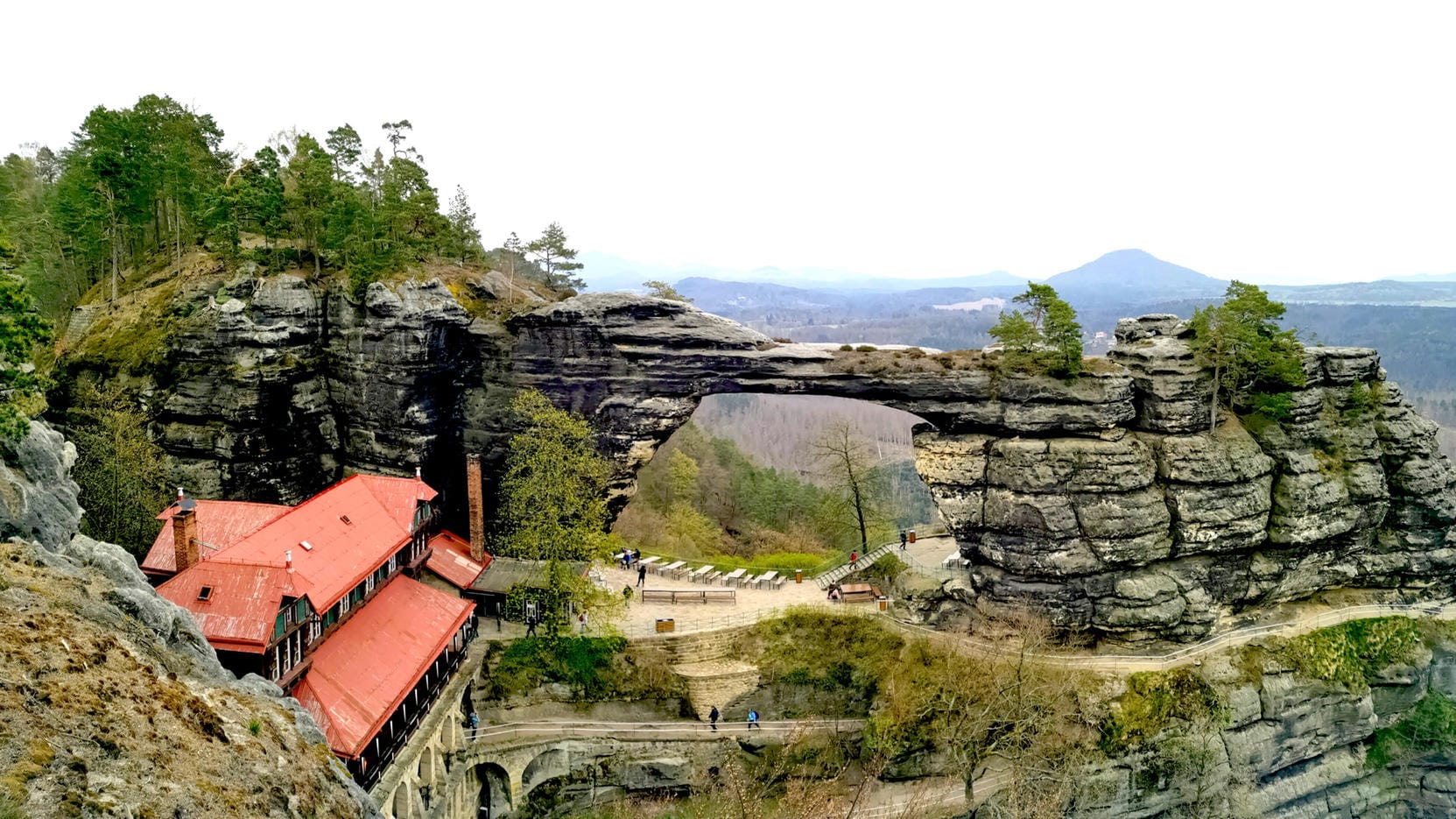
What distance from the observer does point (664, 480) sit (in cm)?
5738

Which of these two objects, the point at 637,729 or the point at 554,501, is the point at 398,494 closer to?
the point at 554,501

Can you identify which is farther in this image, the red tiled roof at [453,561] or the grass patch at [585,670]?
the red tiled roof at [453,561]

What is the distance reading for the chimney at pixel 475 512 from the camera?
1427 inches

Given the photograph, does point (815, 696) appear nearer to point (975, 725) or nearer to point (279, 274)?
point (975, 725)

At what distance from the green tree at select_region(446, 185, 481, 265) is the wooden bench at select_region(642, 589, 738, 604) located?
787 inches

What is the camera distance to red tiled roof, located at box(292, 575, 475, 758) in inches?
864

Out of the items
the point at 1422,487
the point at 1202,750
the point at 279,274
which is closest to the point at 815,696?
the point at 1202,750

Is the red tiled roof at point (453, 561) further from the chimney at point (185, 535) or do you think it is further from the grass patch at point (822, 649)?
the grass patch at point (822, 649)

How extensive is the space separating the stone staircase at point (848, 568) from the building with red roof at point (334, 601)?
54.5 ft

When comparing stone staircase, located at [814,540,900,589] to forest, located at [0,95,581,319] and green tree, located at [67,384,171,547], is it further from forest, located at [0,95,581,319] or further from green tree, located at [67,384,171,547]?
green tree, located at [67,384,171,547]

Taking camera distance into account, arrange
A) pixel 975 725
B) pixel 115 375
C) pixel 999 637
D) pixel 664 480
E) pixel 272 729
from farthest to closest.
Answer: pixel 664 480
pixel 115 375
pixel 999 637
pixel 975 725
pixel 272 729

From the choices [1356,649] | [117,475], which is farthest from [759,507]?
[117,475]

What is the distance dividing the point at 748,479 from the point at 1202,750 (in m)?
34.8

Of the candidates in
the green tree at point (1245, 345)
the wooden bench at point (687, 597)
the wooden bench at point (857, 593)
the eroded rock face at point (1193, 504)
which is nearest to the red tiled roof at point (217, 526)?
the wooden bench at point (687, 597)
